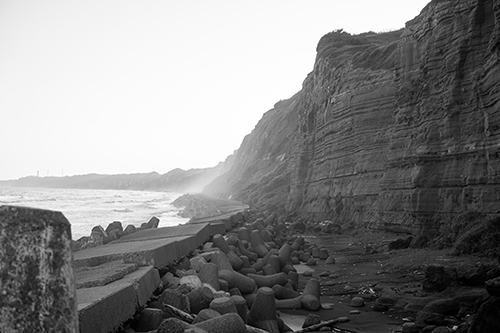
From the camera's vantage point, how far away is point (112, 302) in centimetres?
320

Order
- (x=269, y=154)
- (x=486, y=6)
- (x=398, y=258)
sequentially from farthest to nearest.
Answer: (x=269, y=154) → (x=486, y=6) → (x=398, y=258)

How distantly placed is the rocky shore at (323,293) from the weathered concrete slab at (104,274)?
0.39 meters

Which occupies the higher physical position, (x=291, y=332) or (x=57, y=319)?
(x=57, y=319)

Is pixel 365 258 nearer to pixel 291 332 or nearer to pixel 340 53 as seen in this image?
pixel 291 332

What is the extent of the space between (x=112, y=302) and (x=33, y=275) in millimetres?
1452

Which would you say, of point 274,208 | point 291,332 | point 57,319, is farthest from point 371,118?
point 57,319

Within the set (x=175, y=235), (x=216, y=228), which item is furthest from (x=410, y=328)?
(x=216, y=228)

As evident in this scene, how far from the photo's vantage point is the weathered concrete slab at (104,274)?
387 cm

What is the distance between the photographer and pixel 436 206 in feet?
38.6

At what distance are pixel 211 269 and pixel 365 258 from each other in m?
6.23

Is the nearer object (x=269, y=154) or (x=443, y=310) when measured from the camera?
(x=443, y=310)

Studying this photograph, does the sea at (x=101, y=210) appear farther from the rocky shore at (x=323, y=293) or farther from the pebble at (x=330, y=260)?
the pebble at (x=330, y=260)

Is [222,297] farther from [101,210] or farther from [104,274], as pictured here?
[101,210]

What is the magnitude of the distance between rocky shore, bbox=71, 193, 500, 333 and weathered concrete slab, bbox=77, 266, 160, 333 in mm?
123
